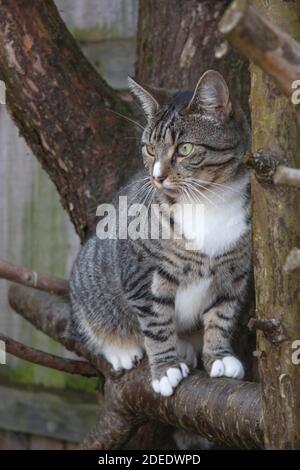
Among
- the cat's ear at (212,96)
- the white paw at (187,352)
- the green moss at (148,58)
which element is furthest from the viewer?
the green moss at (148,58)

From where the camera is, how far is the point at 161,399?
2.36m

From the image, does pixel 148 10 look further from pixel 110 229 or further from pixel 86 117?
pixel 110 229

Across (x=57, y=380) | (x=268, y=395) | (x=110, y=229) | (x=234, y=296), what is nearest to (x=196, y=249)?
(x=234, y=296)

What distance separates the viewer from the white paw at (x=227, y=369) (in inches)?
90.6

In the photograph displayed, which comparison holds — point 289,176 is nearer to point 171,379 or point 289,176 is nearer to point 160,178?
point 160,178

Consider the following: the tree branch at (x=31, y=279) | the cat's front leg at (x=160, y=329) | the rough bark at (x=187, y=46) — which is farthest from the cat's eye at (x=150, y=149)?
the tree branch at (x=31, y=279)

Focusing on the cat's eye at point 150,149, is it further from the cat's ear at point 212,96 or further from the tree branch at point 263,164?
the tree branch at point 263,164

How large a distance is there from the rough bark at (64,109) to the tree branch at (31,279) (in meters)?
0.22

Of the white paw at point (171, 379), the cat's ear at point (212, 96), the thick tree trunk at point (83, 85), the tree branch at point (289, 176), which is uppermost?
the thick tree trunk at point (83, 85)

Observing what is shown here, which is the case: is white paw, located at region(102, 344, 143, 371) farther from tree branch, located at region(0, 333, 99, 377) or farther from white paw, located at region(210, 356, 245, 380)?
white paw, located at region(210, 356, 245, 380)

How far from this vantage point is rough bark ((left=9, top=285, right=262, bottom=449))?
197cm

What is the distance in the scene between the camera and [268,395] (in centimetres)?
171

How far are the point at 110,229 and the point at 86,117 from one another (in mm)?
393

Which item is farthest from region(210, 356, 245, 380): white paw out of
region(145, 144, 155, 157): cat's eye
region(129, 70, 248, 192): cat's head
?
region(145, 144, 155, 157): cat's eye
